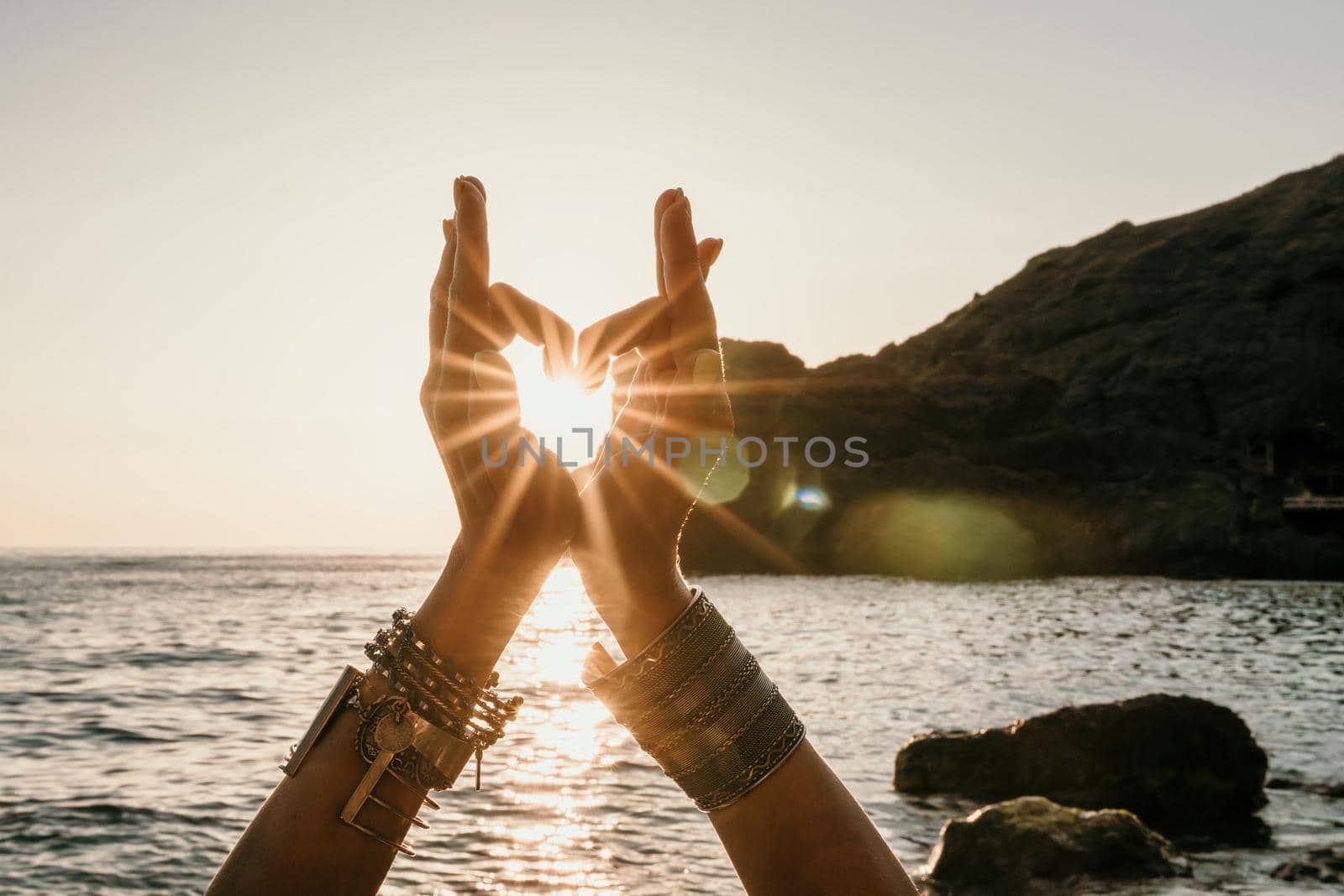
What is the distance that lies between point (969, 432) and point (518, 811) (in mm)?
78855

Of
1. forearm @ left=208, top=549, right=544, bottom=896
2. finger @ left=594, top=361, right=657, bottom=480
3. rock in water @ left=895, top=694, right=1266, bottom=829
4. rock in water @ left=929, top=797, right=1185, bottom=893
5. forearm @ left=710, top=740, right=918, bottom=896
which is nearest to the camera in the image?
forearm @ left=208, top=549, right=544, bottom=896

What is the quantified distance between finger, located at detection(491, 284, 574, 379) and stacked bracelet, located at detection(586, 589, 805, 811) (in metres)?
0.44

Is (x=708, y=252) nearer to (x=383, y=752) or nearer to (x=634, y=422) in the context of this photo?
(x=634, y=422)

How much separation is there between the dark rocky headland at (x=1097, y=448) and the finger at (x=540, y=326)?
71.8 m

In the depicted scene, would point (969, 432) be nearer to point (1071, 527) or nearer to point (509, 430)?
point (1071, 527)

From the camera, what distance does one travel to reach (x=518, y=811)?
9984 millimetres

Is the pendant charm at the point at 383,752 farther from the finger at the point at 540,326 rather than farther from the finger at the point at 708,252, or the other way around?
the finger at the point at 708,252

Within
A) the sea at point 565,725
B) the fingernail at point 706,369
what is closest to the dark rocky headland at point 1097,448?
the sea at point 565,725

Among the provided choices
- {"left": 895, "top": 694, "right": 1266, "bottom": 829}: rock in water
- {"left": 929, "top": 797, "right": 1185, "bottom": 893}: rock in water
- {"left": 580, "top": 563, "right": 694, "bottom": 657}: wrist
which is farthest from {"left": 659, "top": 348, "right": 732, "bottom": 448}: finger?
{"left": 895, "top": 694, "right": 1266, "bottom": 829}: rock in water

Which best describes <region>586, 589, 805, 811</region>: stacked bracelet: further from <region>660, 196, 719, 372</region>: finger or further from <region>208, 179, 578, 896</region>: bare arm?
<region>660, 196, 719, 372</region>: finger

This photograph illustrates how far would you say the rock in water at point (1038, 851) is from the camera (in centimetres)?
746

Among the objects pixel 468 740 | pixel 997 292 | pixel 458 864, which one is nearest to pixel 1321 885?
pixel 458 864

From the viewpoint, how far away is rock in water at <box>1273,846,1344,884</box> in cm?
787

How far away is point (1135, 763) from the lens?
10.4 meters
